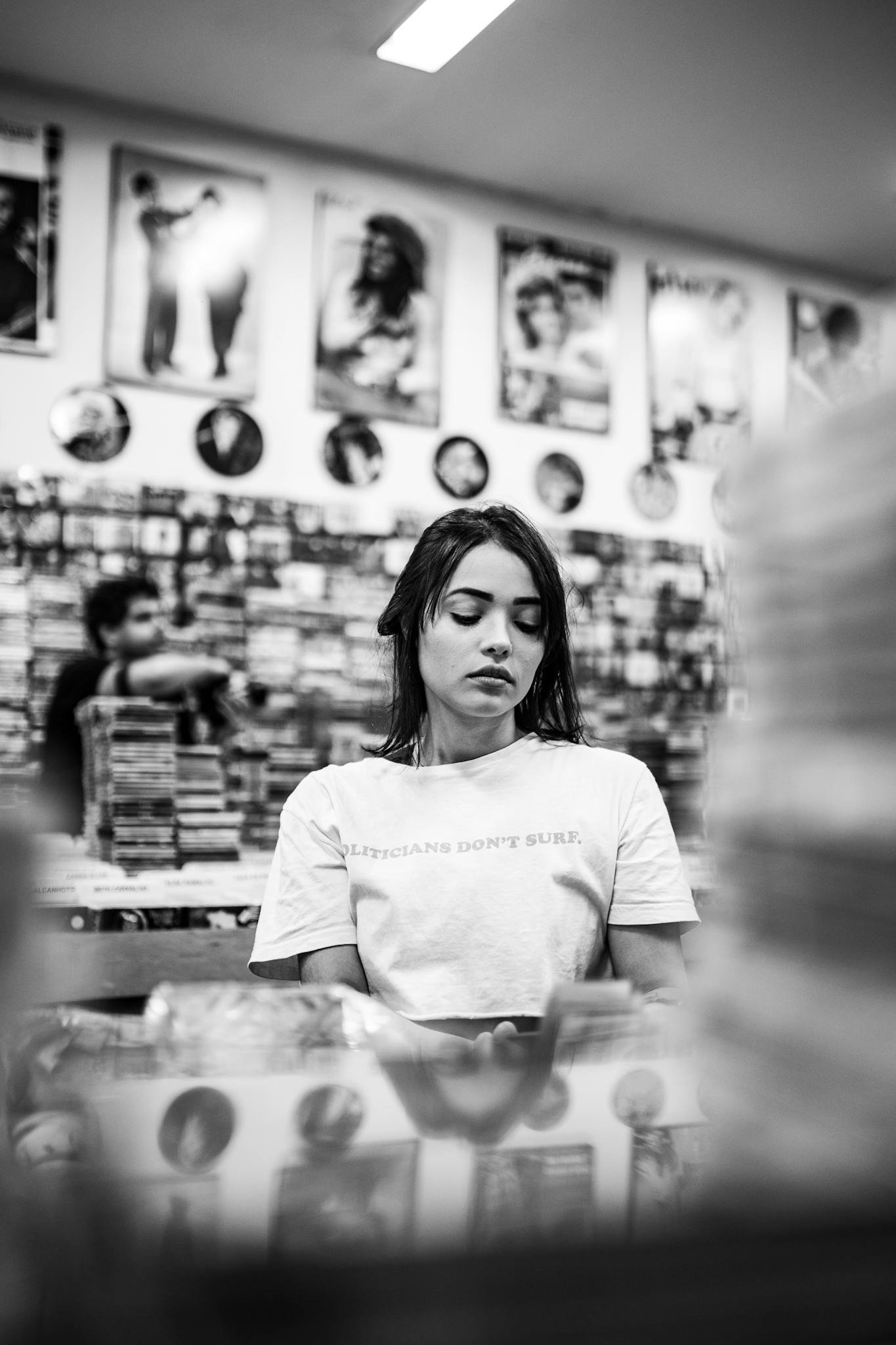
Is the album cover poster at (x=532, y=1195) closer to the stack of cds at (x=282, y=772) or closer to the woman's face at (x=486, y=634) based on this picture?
the woman's face at (x=486, y=634)

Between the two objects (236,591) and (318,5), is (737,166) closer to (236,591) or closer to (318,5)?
(318,5)

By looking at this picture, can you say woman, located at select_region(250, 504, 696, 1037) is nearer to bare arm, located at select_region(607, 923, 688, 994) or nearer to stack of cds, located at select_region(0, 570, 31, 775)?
bare arm, located at select_region(607, 923, 688, 994)

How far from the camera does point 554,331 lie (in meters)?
4.70

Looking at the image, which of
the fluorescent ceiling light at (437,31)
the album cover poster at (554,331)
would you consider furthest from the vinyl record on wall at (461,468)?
the fluorescent ceiling light at (437,31)

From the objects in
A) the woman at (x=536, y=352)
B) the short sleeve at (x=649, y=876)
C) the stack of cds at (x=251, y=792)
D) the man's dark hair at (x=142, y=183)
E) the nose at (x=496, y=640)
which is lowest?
the stack of cds at (x=251, y=792)

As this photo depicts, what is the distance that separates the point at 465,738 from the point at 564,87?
3.04 metres

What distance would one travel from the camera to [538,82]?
3.89m

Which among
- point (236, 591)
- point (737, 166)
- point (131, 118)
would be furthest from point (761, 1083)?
point (737, 166)

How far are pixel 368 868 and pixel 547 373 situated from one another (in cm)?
352

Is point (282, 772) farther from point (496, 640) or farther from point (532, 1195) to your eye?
point (532, 1195)

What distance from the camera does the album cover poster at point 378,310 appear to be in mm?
4324

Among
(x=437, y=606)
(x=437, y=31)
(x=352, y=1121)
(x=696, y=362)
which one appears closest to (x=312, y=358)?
(x=437, y=31)

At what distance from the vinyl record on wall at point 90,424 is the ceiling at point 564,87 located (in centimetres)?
104

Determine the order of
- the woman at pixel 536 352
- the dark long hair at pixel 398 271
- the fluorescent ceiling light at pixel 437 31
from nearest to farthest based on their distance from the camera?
the fluorescent ceiling light at pixel 437 31 → the dark long hair at pixel 398 271 → the woman at pixel 536 352
